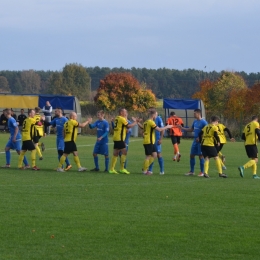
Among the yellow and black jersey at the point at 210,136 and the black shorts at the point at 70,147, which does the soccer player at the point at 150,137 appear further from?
the black shorts at the point at 70,147

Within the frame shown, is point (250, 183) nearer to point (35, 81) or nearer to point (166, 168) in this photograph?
point (166, 168)

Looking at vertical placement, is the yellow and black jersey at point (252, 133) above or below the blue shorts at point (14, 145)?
above

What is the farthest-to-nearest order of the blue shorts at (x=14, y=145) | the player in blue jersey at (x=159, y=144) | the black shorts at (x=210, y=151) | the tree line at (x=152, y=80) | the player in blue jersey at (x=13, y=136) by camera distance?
the tree line at (x=152, y=80) → the blue shorts at (x=14, y=145) → the player in blue jersey at (x=13, y=136) → the player in blue jersey at (x=159, y=144) → the black shorts at (x=210, y=151)

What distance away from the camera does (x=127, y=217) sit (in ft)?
38.5

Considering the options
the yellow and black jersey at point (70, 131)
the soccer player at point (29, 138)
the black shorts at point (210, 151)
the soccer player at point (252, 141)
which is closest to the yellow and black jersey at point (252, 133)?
the soccer player at point (252, 141)

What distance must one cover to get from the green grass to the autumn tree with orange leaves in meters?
47.5

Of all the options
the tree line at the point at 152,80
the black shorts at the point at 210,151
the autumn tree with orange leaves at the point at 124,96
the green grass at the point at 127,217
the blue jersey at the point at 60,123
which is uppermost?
the tree line at the point at 152,80

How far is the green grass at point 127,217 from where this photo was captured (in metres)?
9.26

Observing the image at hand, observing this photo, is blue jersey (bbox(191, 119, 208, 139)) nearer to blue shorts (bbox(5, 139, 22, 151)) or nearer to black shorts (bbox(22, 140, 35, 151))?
black shorts (bbox(22, 140, 35, 151))

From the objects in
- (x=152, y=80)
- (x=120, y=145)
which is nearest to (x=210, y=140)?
(x=120, y=145)

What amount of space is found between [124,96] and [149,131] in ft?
159

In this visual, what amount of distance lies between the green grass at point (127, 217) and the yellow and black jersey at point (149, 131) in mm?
1192

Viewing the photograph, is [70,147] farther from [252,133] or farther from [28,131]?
[252,133]

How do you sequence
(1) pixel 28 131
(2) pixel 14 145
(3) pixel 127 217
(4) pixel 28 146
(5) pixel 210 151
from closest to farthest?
(3) pixel 127 217 → (5) pixel 210 151 → (4) pixel 28 146 → (1) pixel 28 131 → (2) pixel 14 145
